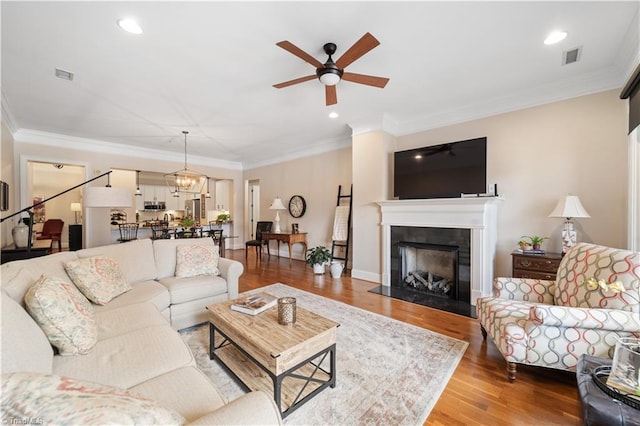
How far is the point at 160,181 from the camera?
8.98 meters

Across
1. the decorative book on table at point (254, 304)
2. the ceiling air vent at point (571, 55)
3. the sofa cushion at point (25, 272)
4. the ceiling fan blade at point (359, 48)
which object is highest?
the ceiling air vent at point (571, 55)

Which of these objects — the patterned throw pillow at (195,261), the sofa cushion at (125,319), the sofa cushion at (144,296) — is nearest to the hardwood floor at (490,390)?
the sofa cushion at (125,319)

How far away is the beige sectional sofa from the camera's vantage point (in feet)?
1.88

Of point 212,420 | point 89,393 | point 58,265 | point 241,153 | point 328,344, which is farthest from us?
point 241,153

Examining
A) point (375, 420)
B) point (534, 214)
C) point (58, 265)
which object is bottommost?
point (375, 420)

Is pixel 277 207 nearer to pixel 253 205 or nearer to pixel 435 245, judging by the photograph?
pixel 253 205

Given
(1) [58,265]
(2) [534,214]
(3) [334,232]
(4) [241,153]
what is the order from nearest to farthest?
(1) [58,265] → (2) [534,214] → (3) [334,232] → (4) [241,153]

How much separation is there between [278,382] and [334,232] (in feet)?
12.9

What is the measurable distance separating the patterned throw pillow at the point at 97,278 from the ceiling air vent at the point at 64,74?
2038mm

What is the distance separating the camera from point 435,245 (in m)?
3.74

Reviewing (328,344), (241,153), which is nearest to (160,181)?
(241,153)

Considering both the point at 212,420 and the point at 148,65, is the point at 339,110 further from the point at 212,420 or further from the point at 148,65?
the point at 212,420

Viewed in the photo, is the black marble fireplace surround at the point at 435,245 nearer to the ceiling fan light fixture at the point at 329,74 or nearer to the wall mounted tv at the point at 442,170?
the wall mounted tv at the point at 442,170

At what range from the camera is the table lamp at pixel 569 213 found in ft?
9.00
